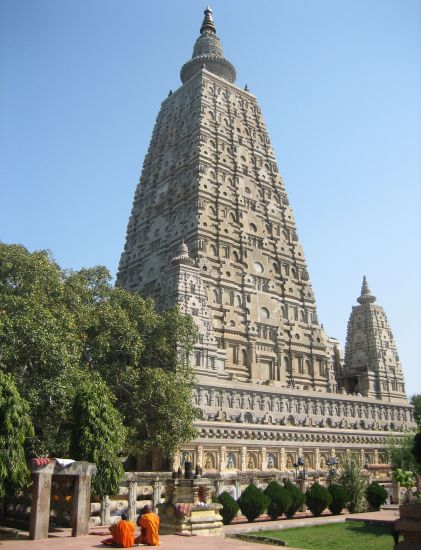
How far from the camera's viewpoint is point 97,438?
20812 millimetres

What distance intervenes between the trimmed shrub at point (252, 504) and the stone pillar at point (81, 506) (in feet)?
27.9

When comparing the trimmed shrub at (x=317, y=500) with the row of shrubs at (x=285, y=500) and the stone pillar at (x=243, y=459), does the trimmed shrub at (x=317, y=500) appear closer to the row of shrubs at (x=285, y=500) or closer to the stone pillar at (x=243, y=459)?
the row of shrubs at (x=285, y=500)

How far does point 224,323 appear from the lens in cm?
4525

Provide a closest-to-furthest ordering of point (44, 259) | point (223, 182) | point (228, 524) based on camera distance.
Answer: point (228, 524) < point (44, 259) < point (223, 182)

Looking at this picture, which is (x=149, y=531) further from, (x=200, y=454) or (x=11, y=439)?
(x=200, y=454)

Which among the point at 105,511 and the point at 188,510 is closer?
the point at 188,510

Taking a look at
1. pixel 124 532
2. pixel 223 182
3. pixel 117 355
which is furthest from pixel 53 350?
pixel 223 182

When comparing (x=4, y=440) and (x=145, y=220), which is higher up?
(x=145, y=220)

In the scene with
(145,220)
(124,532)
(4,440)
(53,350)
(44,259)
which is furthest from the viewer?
(145,220)

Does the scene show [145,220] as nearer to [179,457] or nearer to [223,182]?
[223,182]

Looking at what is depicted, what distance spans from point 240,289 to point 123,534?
34326mm

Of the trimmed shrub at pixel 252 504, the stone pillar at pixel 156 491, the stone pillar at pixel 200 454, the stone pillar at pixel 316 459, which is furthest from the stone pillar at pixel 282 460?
the stone pillar at pixel 156 491

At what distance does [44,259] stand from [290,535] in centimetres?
1924

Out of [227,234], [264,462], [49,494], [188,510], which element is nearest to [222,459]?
[264,462]
